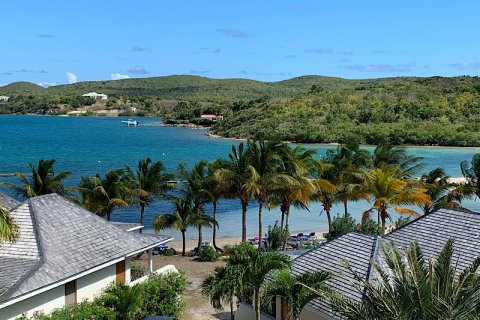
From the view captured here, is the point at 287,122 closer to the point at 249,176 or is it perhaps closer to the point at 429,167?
the point at 429,167

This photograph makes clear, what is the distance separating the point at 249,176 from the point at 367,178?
690 centimetres

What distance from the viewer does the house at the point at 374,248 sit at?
1831 cm

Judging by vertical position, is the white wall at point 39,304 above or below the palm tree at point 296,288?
below

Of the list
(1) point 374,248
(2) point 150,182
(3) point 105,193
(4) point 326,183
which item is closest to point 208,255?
(3) point 105,193

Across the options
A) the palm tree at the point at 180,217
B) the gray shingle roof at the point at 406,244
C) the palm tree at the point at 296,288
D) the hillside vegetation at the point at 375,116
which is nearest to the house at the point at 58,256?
the gray shingle roof at the point at 406,244

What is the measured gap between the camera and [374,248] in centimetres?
1933

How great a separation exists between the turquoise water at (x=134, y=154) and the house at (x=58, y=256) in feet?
79.7

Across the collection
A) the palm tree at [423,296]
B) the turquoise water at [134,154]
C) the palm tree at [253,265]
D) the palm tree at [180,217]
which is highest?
the palm tree at [423,296]

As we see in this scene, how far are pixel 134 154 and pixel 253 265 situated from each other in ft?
327

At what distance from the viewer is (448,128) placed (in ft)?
419

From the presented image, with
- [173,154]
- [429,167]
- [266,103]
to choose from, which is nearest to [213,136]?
[266,103]

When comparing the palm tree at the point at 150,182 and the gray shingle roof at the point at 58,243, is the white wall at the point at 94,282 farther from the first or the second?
the palm tree at the point at 150,182

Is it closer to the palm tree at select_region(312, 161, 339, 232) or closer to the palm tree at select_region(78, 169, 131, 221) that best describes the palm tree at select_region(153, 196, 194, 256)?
the palm tree at select_region(78, 169, 131, 221)

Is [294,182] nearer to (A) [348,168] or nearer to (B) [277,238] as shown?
(B) [277,238]
